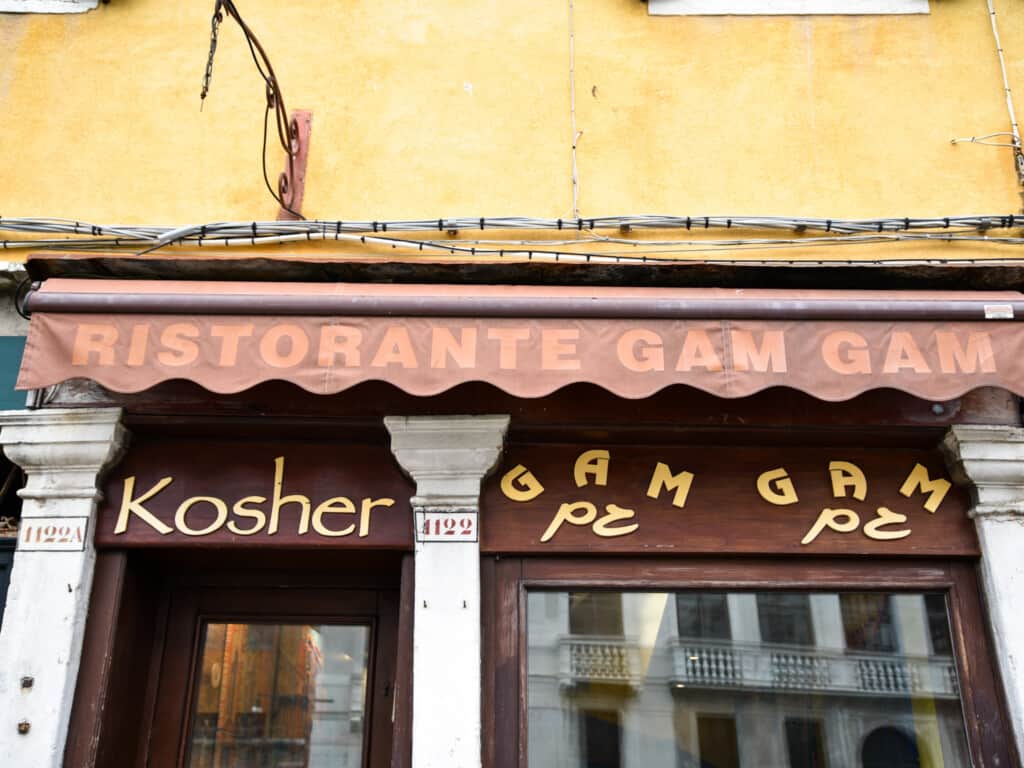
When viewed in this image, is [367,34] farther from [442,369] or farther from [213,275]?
[442,369]

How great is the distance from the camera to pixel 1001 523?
Answer: 13.8 ft

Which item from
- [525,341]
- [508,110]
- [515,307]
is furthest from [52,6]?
[525,341]

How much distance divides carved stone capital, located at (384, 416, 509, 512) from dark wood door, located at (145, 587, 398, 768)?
2.55ft

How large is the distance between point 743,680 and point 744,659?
9cm

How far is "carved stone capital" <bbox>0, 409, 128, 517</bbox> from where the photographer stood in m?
4.22

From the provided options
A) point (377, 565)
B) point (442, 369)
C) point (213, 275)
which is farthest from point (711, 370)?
point (213, 275)

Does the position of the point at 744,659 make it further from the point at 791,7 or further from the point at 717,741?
the point at 791,7

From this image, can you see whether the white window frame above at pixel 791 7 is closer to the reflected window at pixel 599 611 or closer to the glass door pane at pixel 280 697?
the reflected window at pixel 599 611

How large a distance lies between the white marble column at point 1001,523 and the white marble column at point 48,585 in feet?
12.4

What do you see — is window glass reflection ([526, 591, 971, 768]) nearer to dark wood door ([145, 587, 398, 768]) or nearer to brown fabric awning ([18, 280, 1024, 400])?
dark wood door ([145, 587, 398, 768])

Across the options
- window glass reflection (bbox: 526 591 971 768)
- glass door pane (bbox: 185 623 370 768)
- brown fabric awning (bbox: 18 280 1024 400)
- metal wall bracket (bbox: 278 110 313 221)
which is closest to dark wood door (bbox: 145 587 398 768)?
glass door pane (bbox: 185 623 370 768)

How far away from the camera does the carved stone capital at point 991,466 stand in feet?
13.9

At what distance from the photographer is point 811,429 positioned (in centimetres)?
439

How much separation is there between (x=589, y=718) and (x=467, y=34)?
3713mm
